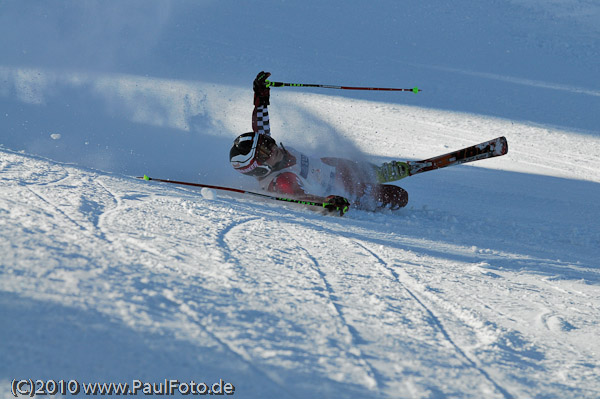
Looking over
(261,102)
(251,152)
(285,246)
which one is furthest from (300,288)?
(261,102)

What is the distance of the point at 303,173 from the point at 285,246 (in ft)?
6.12

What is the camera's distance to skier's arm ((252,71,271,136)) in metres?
6.02

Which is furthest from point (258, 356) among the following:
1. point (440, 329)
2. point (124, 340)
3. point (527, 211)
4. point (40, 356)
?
point (527, 211)

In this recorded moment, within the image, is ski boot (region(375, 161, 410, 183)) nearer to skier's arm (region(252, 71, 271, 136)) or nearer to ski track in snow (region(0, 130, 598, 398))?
skier's arm (region(252, 71, 271, 136))

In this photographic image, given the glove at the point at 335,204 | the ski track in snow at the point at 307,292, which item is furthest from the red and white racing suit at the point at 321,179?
the ski track in snow at the point at 307,292

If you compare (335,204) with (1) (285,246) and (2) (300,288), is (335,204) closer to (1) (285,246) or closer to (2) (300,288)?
(1) (285,246)

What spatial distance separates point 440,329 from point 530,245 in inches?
110

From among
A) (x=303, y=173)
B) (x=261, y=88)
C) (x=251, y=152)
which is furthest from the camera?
(x=261, y=88)

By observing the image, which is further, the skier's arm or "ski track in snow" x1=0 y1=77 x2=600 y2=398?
the skier's arm

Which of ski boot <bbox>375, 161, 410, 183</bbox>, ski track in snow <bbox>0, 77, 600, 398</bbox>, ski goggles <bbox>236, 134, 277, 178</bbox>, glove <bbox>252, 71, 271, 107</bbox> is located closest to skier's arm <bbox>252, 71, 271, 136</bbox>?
glove <bbox>252, 71, 271, 107</bbox>

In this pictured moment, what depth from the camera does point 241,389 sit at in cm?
213

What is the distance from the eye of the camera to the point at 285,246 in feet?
12.7

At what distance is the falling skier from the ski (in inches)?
6.3

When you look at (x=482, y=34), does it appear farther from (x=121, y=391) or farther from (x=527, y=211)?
(x=121, y=391)
